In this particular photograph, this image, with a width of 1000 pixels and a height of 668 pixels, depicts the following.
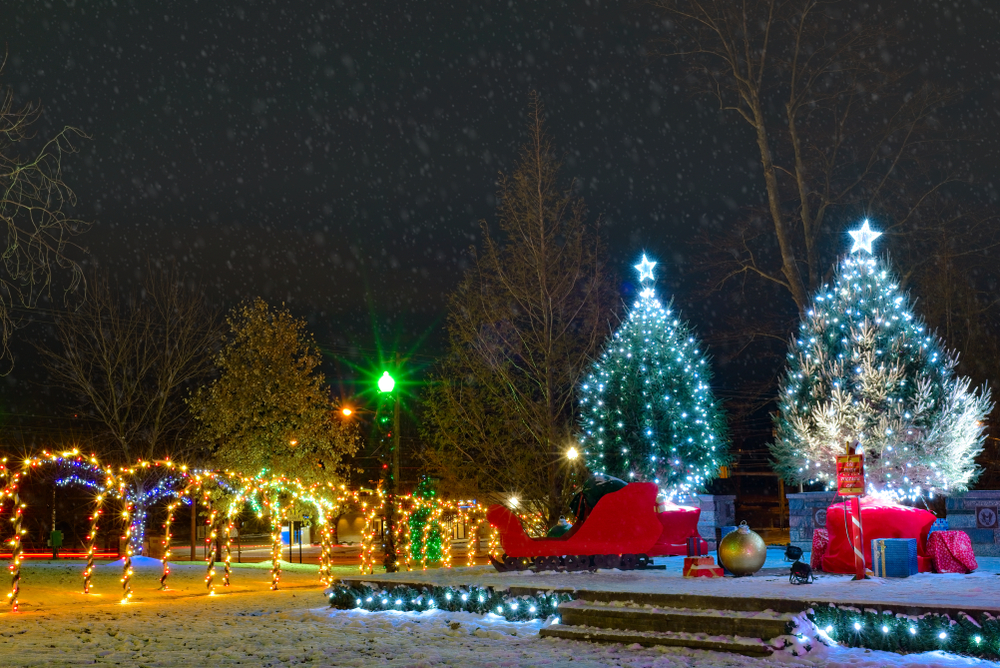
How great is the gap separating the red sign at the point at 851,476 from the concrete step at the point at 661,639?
14.4ft

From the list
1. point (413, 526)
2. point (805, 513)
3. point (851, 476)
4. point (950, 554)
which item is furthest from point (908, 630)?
point (413, 526)

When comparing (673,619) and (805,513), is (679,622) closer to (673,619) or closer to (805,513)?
(673,619)

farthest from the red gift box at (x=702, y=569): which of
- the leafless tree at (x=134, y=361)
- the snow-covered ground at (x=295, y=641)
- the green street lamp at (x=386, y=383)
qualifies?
the leafless tree at (x=134, y=361)

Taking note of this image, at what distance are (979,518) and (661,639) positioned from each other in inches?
534

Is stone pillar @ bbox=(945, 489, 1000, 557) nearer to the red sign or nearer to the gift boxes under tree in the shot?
the gift boxes under tree

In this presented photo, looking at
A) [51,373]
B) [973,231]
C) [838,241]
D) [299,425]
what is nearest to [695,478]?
[838,241]

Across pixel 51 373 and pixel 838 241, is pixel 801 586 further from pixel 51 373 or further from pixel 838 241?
pixel 51 373

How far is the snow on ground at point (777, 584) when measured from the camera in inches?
422

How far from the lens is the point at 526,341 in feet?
80.7

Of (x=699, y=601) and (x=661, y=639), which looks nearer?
(x=661, y=639)

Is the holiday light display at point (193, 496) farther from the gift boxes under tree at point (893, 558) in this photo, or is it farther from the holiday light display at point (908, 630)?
the holiday light display at point (908, 630)

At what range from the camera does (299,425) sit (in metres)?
29.5

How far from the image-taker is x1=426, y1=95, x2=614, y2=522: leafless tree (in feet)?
79.7

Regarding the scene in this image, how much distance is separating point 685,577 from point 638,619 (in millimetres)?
3411
